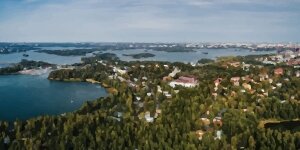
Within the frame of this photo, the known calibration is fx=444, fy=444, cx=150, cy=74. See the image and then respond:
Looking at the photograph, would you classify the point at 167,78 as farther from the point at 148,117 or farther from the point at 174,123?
the point at 174,123

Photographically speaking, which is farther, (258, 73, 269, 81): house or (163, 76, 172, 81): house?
(163, 76, 172, 81): house

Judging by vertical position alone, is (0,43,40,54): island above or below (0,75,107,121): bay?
below

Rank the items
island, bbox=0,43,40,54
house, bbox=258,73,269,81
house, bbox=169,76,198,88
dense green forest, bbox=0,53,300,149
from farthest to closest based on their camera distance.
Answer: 1. island, bbox=0,43,40,54
2. house, bbox=258,73,269,81
3. house, bbox=169,76,198,88
4. dense green forest, bbox=0,53,300,149

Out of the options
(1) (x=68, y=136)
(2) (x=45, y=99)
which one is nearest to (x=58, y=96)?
(2) (x=45, y=99)

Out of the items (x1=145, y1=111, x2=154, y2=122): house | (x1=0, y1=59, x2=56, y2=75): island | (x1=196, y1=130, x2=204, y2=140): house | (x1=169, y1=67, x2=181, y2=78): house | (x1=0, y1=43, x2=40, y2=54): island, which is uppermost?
(x1=169, y1=67, x2=181, y2=78): house

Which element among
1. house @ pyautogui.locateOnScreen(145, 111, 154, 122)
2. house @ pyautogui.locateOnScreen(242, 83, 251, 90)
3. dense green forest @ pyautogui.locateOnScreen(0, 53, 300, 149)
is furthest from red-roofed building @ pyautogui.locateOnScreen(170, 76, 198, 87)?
house @ pyautogui.locateOnScreen(145, 111, 154, 122)

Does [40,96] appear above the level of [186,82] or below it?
below

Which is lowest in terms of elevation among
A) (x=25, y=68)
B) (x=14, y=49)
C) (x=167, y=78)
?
(x=14, y=49)

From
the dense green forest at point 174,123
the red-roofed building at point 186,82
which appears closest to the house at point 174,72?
the red-roofed building at point 186,82

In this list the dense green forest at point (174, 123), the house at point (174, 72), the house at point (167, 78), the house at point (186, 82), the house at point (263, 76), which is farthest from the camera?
the house at point (174, 72)

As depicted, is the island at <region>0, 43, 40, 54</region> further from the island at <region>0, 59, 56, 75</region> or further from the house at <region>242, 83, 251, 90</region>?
the house at <region>242, 83, 251, 90</region>

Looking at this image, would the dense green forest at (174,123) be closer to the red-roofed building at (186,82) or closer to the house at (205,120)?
the house at (205,120)

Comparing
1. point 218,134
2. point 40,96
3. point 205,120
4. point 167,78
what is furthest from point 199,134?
point 167,78
